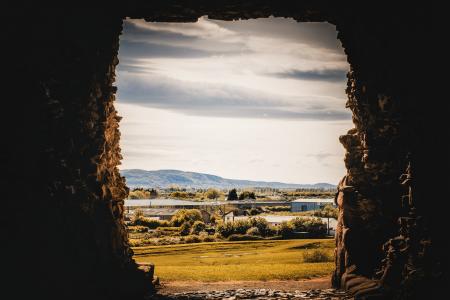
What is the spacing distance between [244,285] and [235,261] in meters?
7.37

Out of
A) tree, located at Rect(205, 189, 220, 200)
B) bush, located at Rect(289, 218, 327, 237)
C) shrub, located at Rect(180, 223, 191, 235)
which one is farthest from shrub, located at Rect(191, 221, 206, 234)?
tree, located at Rect(205, 189, 220, 200)

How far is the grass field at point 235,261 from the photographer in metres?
17.8

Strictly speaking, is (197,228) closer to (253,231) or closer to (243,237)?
(253,231)

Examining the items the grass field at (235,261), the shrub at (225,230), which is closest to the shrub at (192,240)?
the shrub at (225,230)

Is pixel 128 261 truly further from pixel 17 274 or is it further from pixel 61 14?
pixel 61 14

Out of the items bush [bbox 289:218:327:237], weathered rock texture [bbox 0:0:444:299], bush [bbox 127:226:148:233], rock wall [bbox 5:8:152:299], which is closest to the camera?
weathered rock texture [bbox 0:0:444:299]

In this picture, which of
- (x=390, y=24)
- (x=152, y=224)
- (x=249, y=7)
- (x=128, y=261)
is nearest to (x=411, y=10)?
(x=390, y=24)

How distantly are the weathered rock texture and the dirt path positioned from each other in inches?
36.1

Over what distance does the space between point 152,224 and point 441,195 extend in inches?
1538

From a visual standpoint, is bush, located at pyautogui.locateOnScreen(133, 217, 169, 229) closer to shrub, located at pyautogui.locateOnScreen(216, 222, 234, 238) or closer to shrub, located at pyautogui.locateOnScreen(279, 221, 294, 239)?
shrub, located at pyautogui.locateOnScreen(216, 222, 234, 238)

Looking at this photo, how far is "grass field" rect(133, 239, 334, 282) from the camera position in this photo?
17750 millimetres

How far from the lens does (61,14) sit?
12.1 m

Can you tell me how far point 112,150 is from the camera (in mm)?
14992

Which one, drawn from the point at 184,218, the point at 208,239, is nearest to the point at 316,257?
the point at 208,239
